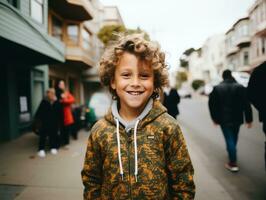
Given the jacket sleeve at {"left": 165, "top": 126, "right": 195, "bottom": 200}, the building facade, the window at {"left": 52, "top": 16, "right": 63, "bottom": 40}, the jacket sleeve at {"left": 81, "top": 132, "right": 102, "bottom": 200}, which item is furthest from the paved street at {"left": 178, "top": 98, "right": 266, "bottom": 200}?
the window at {"left": 52, "top": 16, "right": 63, "bottom": 40}

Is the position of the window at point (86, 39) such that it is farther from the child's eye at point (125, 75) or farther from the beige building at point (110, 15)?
the child's eye at point (125, 75)

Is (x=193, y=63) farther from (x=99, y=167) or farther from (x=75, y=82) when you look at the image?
(x=99, y=167)

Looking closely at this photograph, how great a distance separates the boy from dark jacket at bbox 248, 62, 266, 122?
7.45ft

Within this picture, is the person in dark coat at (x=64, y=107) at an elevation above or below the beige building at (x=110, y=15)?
below

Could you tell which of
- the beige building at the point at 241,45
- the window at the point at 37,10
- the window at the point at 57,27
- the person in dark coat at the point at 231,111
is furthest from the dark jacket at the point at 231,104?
the beige building at the point at 241,45

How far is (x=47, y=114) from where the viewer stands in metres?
6.75

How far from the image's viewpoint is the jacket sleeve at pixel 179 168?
1.78 meters

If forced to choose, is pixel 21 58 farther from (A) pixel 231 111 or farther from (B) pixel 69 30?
(B) pixel 69 30

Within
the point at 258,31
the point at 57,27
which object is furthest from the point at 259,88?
the point at 258,31

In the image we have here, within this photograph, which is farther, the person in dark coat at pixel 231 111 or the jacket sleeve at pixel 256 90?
the person in dark coat at pixel 231 111

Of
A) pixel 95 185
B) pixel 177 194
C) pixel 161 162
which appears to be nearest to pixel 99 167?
pixel 95 185

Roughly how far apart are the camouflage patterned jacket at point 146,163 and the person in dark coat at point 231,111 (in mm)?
3574

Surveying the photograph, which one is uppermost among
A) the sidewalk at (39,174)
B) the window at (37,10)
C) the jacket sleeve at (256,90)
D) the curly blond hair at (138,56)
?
the window at (37,10)

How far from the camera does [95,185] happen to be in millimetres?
1900
